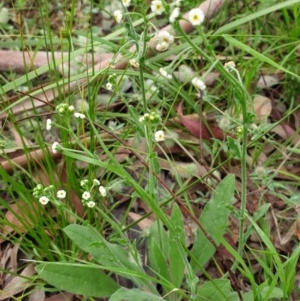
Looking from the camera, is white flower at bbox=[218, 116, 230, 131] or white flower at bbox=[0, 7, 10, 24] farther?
white flower at bbox=[0, 7, 10, 24]

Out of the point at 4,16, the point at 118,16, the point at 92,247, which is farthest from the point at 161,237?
the point at 4,16

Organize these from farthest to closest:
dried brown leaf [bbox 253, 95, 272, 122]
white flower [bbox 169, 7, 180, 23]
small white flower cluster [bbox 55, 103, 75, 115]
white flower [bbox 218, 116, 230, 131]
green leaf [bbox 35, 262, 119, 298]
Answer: dried brown leaf [bbox 253, 95, 272, 122]
white flower [bbox 218, 116, 230, 131]
green leaf [bbox 35, 262, 119, 298]
small white flower cluster [bbox 55, 103, 75, 115]
white flower [bbox 169, 7, 180, 23]

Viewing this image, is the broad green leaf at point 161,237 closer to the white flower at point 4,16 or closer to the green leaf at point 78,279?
the green leaf at point 78,279

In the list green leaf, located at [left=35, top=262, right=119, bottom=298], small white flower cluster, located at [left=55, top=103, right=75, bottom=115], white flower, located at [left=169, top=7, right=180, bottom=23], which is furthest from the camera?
green leaf, located at [left=35, top=262, right=119, bottom=298]

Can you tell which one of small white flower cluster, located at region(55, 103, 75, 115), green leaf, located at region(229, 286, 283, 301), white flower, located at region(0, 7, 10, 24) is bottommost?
green leaf, located at region(229, 286, 283, 301)

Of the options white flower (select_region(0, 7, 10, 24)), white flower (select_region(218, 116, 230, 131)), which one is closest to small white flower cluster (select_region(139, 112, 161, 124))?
white flower (select_region(218, 116, 230, 131))

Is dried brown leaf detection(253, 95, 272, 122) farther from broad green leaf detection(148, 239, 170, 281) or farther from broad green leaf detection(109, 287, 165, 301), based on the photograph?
broad green leaf detection(109, 287, 165, 301)
